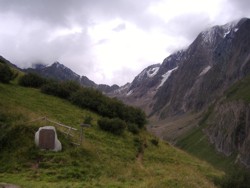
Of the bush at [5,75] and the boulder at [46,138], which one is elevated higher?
the bush at [5,75]

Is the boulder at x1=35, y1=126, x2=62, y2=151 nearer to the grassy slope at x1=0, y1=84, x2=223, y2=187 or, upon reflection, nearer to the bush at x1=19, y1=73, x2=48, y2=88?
the grassy slope at x1=0, y1=84, x2=223, y2=187

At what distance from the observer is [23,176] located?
27750 millimetres

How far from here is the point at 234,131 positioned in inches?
6708

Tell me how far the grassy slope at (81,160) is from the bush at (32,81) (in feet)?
35.1

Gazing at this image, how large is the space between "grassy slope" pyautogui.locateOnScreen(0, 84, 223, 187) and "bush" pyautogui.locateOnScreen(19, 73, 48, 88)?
35.1 ft

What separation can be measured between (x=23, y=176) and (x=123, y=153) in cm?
1545

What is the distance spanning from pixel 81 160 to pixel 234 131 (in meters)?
147

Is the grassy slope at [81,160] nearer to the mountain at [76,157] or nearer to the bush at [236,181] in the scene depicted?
the mountain at [76,157]

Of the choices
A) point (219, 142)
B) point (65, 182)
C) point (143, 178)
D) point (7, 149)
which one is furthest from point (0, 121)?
point (219, 142)

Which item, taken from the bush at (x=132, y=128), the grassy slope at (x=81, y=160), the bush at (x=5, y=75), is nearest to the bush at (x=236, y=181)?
the grassy slope at (x=81, y=160)

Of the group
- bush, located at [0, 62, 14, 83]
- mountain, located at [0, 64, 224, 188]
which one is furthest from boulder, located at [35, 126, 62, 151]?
bush, located at [0, 62, 14, 83]

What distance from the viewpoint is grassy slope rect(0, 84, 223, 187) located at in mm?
28094

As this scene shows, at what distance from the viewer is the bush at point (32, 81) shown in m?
62.6

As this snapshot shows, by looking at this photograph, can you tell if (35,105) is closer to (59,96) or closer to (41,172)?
(59,96)
